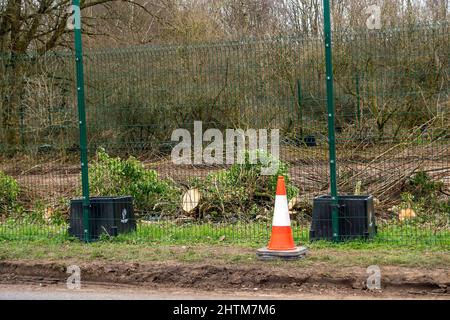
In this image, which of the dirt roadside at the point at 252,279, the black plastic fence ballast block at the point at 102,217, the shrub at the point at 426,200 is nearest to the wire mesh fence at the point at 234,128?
the shrub at the point at 426,200

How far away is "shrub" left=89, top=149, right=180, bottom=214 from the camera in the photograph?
13.3m

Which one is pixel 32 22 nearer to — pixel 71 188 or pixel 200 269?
pixel 71 188

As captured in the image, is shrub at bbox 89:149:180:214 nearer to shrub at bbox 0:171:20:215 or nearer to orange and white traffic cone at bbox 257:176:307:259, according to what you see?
shrub at bbox 0:171:20:215

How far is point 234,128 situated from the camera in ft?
40.4

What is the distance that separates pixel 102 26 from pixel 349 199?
16450mm

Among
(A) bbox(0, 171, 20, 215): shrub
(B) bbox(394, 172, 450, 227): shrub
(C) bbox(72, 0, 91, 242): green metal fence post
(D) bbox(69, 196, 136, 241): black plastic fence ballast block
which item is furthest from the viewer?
(A) bbox(0, 171, 20, 215): shrub

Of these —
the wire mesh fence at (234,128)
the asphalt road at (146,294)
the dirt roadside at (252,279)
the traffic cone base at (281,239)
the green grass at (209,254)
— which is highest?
the wire mesh fence at (234,128)

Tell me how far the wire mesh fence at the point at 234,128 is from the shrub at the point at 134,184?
0.03m

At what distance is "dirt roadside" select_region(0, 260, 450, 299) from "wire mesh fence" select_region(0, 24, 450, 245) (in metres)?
1.64

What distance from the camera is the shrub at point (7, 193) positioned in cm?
1438

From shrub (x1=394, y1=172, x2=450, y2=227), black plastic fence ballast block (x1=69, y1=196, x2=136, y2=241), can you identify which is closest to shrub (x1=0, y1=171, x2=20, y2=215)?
black plastic fence ballast block (x1=69, y1=196, x2=136, y2=241)

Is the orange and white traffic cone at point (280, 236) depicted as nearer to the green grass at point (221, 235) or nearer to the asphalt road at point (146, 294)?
the green grass at point (221, 235)

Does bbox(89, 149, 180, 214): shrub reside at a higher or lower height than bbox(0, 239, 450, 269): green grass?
higher
